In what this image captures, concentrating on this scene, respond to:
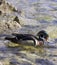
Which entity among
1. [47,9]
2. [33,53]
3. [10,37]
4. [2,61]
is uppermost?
[47,9]

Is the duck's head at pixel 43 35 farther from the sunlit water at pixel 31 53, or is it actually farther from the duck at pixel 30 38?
the sunlit water at pixel 31 53

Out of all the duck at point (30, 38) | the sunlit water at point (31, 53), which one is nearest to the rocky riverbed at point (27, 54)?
the sunlit water at point (31, 53)

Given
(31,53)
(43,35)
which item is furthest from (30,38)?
(43,35)

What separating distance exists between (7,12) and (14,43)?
4.63 metres

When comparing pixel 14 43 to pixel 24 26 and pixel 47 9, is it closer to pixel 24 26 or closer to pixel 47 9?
pixel 24 26

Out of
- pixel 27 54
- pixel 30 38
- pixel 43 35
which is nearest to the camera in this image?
pixel 27 54

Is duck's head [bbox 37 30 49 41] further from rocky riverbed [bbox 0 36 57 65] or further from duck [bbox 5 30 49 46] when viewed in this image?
rocky riverbed [bbox 0 36 57 65]

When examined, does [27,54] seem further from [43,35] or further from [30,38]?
[43,35]

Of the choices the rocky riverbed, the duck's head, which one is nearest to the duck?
the duck's head

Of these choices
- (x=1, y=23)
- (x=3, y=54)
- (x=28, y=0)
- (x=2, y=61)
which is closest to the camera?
(x=2, y=61)

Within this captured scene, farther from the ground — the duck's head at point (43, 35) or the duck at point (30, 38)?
the duck's head at point (43, 35)

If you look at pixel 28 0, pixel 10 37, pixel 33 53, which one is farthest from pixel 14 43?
pixel 28 0

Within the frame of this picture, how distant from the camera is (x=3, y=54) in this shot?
10.4 meters

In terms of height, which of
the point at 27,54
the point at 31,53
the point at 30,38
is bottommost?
the point at 27,54
